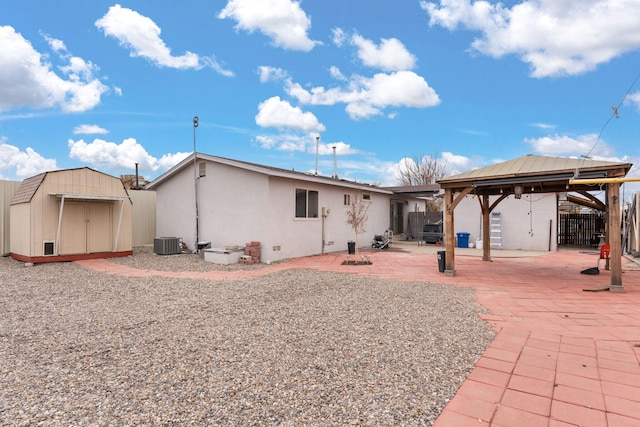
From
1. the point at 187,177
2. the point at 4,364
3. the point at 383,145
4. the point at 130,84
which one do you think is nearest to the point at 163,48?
the point at 130,84

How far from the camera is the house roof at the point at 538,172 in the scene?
6148 millimetres

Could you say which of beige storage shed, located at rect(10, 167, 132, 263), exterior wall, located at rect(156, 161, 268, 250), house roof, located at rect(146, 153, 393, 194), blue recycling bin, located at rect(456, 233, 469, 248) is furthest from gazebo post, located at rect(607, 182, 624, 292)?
beige storage shed, located at rect(10, 167, 132, 263)

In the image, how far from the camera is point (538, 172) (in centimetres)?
676

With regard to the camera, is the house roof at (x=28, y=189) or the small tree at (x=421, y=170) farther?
the small tree at (x=421, y=170)

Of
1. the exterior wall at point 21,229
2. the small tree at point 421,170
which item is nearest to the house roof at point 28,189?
the exterior wall at point 21,229

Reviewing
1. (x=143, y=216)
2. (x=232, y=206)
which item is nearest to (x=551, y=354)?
(x=232, y=206)

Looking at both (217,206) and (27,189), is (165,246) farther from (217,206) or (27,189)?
(27,189)

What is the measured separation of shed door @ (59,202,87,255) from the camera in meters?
9.25

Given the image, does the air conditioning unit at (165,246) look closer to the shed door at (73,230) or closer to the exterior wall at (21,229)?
the shed door at (73,230)

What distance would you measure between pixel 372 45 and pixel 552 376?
12.0 metres

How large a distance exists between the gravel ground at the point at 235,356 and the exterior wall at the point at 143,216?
8.02 m

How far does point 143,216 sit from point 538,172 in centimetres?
1368

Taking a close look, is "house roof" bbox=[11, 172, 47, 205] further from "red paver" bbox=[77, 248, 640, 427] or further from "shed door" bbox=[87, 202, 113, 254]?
"red paver" bbox=[77, 248, 640, 427]

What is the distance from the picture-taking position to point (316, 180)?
1102cm
